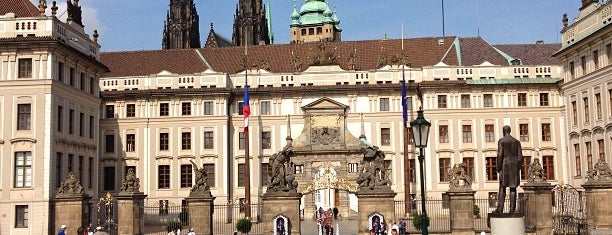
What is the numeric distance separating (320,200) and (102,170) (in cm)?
1504

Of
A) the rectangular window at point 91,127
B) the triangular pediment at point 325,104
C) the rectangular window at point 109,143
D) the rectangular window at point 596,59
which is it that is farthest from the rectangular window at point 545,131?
the rectangular window at point 109,143

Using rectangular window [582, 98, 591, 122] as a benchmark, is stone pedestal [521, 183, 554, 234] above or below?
below

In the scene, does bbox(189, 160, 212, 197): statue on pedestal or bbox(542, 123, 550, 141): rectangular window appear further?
bbox(542, 123, 550, 141): rectangular window

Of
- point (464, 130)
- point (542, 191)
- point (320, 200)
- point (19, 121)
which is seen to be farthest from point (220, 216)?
point (542, 191)

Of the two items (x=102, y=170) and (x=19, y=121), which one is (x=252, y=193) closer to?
(x=102, y=170)

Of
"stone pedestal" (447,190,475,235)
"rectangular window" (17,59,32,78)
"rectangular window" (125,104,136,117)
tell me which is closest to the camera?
"stone pedestal" (447,190,475,235)

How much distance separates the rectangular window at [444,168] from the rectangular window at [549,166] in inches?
246

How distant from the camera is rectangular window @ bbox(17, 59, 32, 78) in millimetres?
35750

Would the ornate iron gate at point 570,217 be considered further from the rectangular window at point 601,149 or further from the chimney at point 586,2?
the chimney at point 586,2

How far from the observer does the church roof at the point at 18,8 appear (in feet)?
123

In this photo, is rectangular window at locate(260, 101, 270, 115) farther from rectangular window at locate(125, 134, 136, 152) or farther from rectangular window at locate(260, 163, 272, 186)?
rectangular window at locate(125, 134, 136, 152)

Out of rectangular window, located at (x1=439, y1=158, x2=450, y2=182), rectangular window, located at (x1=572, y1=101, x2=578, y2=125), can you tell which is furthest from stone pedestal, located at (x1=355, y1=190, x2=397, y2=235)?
rectangular window, located at (x1=439, y1=158, x2=450, y2=182)

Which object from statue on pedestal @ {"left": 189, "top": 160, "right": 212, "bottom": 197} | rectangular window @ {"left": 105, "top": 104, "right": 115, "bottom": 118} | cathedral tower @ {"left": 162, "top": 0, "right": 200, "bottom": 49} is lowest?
statue on pedestal @ {"left": 189, "top": 160, "right": 212, "bottom": 197}

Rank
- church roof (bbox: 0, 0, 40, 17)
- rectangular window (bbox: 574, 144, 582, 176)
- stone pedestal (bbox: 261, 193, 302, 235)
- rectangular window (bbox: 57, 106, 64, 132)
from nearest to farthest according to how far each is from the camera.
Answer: stone pedestal (bbox: 261, 193, 302, 235), rectangular window (bbox: 57, 106, 64, 132), church roof (bbox: 0, 0, 40, 17), rectangular window (bbox: 574, 144, 582, 176)
